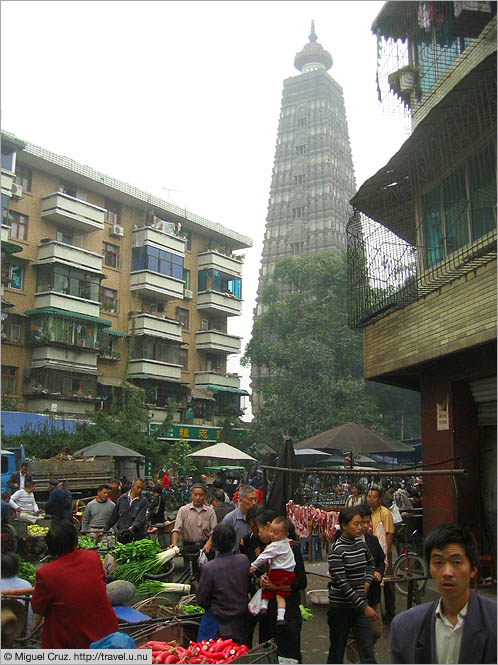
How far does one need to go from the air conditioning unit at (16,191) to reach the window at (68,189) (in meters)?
3.26

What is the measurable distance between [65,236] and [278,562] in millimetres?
31934

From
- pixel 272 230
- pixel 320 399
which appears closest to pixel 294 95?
pixel 272 230

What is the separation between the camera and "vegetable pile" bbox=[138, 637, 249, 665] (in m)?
4.39

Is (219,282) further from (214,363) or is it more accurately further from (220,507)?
(220,507)

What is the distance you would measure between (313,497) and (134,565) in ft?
17.4

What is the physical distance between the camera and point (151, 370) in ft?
122

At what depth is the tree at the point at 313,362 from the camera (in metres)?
36.5

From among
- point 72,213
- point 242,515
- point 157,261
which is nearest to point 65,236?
point 72,213

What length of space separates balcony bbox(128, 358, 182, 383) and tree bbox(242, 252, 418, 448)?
5.60 m

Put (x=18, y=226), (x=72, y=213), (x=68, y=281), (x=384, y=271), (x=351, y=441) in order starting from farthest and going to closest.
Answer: (x=72, y=213)
(x=68, y=281)
(x=18, y=226)
(x=351, y=441)
(x=384, y=271)

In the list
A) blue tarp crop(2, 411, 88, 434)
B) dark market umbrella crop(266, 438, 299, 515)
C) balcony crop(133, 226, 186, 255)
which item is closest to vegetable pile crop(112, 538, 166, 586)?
Result: dark market umbrella crop(266, 438, 299, 515)

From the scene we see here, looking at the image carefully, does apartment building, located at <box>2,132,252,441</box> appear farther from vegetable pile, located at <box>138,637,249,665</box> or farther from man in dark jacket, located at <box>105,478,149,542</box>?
vegetable pile, located at <box>138,637,249,665</box>

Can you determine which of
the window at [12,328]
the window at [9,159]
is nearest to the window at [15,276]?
the window at [12,328]

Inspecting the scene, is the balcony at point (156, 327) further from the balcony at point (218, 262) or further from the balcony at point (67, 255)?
the balcony at point (218, 262)
